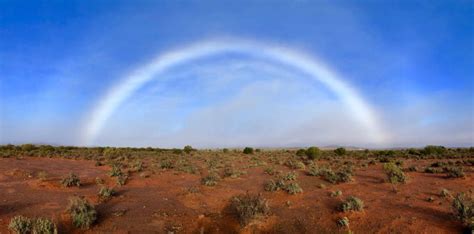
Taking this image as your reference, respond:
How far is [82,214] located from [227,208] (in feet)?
19.4

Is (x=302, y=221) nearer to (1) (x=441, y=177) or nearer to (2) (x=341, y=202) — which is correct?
(2) (x=341, y=202)

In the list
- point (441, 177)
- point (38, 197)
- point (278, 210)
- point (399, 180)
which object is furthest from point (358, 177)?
point (38, 197)

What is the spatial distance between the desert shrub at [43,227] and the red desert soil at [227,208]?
774mm

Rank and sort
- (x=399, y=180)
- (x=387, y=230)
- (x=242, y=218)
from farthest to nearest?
(x=399, y=180)
(x=242, y=218)
(x=387, y=230)

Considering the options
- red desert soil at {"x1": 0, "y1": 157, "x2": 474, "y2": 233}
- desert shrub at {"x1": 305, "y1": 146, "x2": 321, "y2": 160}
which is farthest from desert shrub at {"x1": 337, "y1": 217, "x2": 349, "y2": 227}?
desert shrub at {"x1": 305, "y1": 146, "x2": 321, "y2": 160}

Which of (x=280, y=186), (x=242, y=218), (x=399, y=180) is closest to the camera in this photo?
(x=242, y=218)

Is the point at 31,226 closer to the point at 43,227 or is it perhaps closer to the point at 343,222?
the point at 43,227

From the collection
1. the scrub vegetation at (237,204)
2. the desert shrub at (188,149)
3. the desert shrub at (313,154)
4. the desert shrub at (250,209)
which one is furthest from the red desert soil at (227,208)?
the desert shrub at (188,149)

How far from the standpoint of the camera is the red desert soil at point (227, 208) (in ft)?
40.1

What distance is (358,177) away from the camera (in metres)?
22.7

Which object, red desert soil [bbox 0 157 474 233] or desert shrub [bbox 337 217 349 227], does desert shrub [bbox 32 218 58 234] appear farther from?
desert shrub [bbox 337 217 349 227]

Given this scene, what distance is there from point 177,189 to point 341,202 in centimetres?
901

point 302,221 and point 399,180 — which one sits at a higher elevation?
point 399,180

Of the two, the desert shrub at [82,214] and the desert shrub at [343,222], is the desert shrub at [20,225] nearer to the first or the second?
the desert shrub at [82,214]
